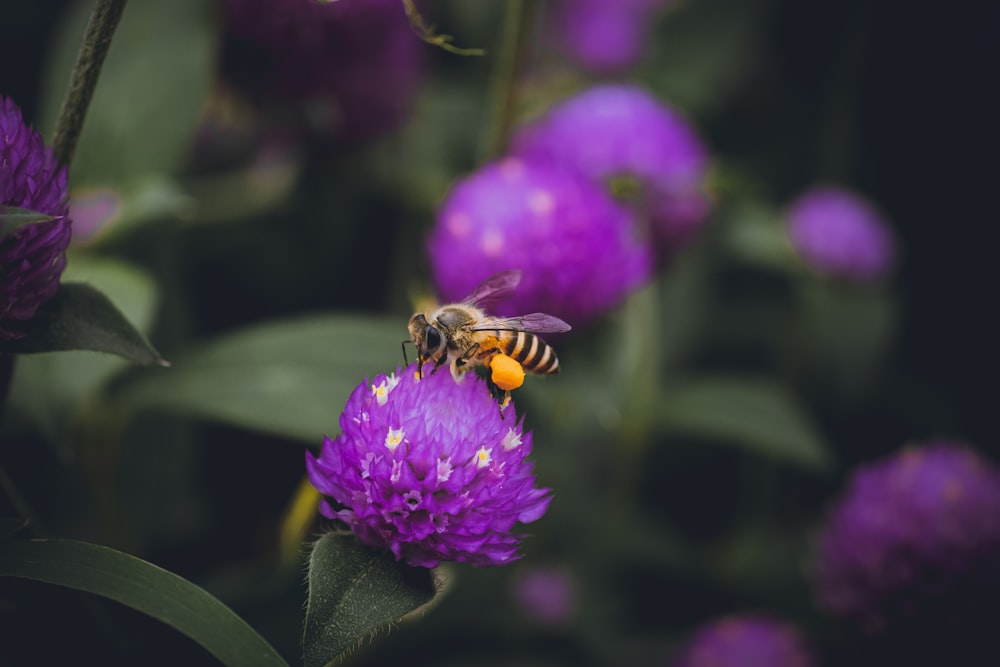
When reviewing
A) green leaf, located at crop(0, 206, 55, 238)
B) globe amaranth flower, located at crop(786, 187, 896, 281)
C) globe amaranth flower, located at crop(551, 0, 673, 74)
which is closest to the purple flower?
green leaf, located at crop(0, 206, 55, 238)

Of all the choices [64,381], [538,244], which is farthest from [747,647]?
[64,381]

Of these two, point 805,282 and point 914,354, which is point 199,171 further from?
point 914,354

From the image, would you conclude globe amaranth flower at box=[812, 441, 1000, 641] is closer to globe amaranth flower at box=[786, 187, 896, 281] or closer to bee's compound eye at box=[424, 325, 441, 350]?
globe amaranth flower at box=[786, 187, 896, 281]

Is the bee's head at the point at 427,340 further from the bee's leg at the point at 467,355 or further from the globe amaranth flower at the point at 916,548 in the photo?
the globe amaranth flower at the point at 916,548

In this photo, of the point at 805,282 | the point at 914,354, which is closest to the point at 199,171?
the point at 805,282

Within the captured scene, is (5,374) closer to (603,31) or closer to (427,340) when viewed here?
(427,340)
